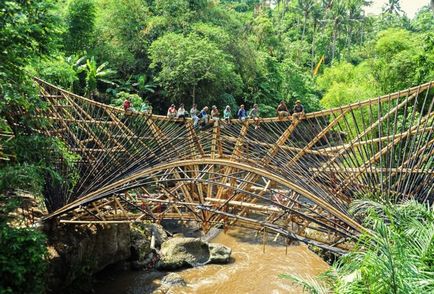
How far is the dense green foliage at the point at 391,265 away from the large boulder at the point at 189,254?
8.65 metres

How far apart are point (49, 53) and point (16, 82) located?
0.89 m

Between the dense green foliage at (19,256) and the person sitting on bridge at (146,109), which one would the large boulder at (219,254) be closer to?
the person sitting on bridge at (146,109)

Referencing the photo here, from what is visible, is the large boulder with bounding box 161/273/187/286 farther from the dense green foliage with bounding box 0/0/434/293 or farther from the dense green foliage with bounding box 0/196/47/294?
the dense green foliage with bounding box 0/196/47/294

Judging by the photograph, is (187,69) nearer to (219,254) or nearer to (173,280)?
(219,254)

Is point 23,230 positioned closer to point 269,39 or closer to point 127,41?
point 127,41

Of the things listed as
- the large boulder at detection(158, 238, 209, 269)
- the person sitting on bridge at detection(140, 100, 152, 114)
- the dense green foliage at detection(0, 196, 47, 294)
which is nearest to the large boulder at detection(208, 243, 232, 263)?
the large boulder at detection(158, 238, 209, 269)

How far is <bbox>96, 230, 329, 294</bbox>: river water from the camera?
11.9m

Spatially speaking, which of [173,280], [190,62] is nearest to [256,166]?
[173,280]

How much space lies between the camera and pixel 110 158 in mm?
10250

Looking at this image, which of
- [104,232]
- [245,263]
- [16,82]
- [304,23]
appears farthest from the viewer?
[304,23]

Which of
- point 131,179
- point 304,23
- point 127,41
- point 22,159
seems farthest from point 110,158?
point 304,23

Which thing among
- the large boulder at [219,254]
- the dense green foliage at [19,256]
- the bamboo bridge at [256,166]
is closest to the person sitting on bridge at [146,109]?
the bamboo bridge at [256,166]

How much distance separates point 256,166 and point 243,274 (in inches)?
240

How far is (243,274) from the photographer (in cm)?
1309
